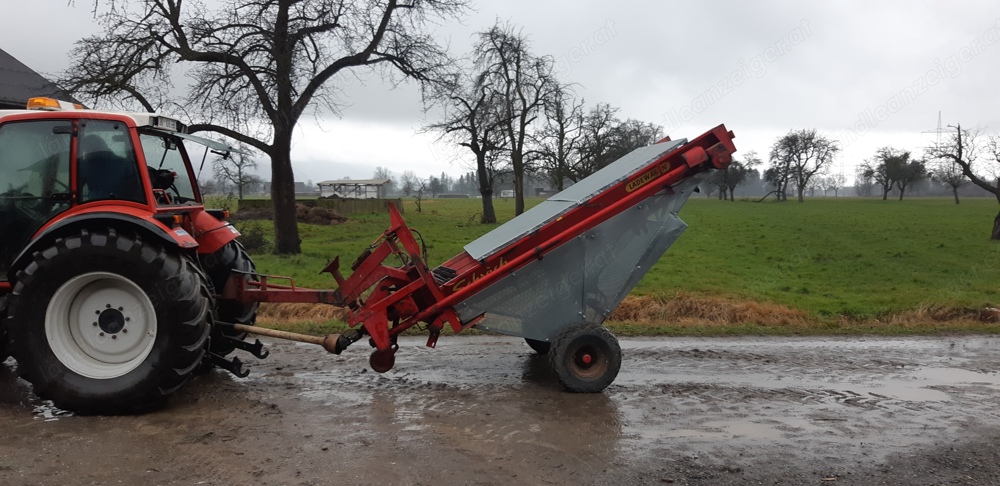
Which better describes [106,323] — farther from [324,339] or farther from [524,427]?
[524,427]

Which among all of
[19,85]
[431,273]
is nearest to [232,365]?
[431,273]

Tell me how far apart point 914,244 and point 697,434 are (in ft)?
79.1

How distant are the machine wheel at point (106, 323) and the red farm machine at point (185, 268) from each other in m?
0.01

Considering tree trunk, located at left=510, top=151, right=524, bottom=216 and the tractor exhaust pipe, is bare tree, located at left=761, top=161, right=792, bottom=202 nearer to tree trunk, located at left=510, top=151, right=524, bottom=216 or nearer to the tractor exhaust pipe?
tree trunk, located at left=510, top=151, right=524, bottom=216

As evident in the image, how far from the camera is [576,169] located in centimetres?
3350

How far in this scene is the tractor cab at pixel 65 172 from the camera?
5.26 metres

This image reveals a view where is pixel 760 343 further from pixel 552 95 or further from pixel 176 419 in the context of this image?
pixel 552 95

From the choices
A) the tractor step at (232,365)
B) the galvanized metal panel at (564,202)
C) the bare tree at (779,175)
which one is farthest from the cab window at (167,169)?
the bare tree at (779,175)

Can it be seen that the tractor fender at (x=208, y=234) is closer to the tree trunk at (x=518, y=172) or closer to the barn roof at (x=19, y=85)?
the barn roof at (x=19, y=85)

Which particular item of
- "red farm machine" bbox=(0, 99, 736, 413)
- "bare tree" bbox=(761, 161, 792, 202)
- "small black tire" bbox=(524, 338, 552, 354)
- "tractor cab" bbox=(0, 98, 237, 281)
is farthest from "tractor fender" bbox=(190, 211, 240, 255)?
"bare tree" bbox=(761, 161, 792, 202)

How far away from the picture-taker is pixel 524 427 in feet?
15.9

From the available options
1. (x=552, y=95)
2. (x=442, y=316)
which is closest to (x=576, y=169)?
(x=552, y=95)

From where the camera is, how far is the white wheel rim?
17.0ft

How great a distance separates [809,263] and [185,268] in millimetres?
18026
